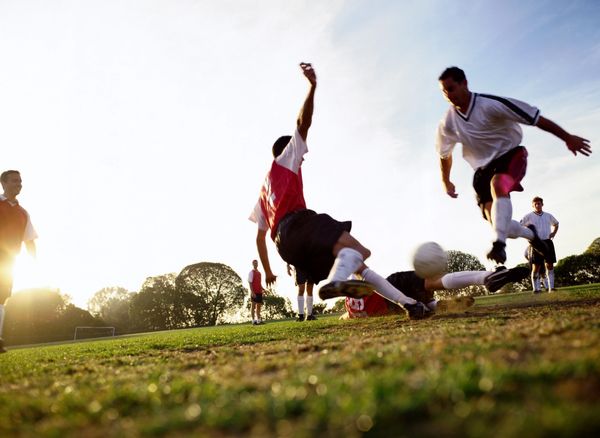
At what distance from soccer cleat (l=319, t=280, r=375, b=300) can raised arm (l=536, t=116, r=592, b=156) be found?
10.2 ft

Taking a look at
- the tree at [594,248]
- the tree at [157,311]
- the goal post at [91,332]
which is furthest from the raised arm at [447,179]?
the tree at [157,311]

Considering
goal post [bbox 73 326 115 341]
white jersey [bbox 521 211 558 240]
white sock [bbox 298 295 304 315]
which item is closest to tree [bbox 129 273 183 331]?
goal post [bbox 73 326 115 341]

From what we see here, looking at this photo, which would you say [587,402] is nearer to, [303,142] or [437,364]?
[437,364]

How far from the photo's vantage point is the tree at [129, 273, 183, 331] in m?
56.6

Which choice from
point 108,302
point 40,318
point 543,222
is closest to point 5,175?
point 543,222

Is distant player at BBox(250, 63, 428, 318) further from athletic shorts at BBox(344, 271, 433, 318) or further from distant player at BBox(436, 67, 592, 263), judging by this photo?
athletic shorts at BBox(344, 271, 433, 318)

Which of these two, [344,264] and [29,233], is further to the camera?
[29,233]

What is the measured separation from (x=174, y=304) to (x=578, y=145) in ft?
185

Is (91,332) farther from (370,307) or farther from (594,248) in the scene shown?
(594,248)

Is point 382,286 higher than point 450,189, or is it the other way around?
point 450,189

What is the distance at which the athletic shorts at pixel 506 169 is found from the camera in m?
5.75

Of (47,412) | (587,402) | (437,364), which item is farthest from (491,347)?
(47,412)

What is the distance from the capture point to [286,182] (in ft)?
17.2

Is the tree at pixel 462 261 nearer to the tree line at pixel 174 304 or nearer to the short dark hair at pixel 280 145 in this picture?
the tree line at pixel 174 304
